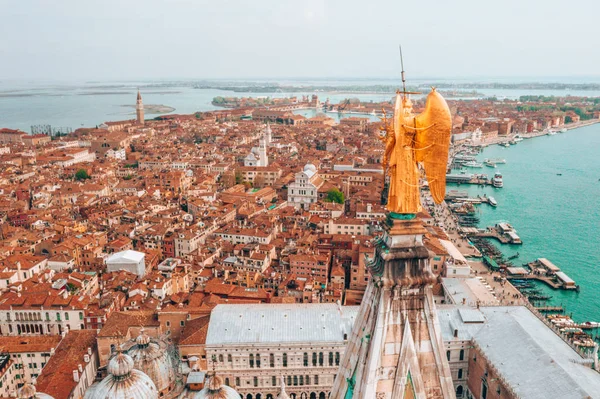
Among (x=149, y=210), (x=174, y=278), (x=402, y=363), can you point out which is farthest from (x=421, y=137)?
(x=149, y=210)

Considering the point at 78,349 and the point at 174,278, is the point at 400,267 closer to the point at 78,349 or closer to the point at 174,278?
the point at 78,349

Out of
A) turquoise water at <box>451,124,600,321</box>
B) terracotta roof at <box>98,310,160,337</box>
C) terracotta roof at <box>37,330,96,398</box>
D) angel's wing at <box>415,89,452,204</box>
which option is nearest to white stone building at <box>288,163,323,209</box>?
turquoise water at <box>451,124,600,321</box>

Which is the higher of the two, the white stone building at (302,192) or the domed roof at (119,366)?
the domed roof at (119,366)

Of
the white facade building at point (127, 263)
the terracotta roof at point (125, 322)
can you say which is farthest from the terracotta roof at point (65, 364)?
the white facade building at point (127, 263)

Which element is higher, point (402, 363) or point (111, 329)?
point (402, 363)

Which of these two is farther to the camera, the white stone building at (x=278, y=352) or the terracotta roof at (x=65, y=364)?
the white stone building at (x=278, y=352)

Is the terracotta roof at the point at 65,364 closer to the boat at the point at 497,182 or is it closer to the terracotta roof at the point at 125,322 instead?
the terracotta roof at the point at 125,322
